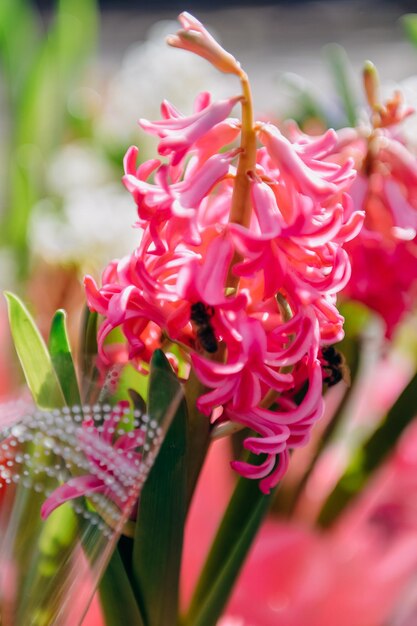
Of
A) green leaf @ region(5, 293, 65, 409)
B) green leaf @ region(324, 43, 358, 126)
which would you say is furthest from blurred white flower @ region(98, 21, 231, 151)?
green leaf @ region(5, 293, 65, 409)

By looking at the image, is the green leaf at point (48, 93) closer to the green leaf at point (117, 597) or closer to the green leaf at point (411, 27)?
the green leaf at point (411, 27)

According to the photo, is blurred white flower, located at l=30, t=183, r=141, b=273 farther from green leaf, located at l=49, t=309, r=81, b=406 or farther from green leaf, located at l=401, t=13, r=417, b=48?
green leaf, located at l=49, t=309, r=81, b=406

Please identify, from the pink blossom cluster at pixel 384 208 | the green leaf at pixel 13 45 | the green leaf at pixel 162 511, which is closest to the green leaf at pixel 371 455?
the pink blossom cluster at pixel 384 208

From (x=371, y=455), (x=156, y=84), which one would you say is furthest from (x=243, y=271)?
(x=156, y=84)

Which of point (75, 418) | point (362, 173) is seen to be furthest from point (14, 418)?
point (362, 173)

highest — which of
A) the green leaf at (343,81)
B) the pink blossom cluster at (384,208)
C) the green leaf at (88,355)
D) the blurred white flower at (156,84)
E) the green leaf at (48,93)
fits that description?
the pink blossom cluster at (384,208)

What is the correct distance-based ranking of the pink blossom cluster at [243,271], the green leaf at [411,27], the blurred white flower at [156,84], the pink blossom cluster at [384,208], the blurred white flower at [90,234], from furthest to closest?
1. the blurred white flower at [156,84]
2. the blurred white flower at [90,234]
3. the green leaf at [411,27]
4. the pink blossom cluster at [384,208]
5. the pink blossom cluster at [243,271]
